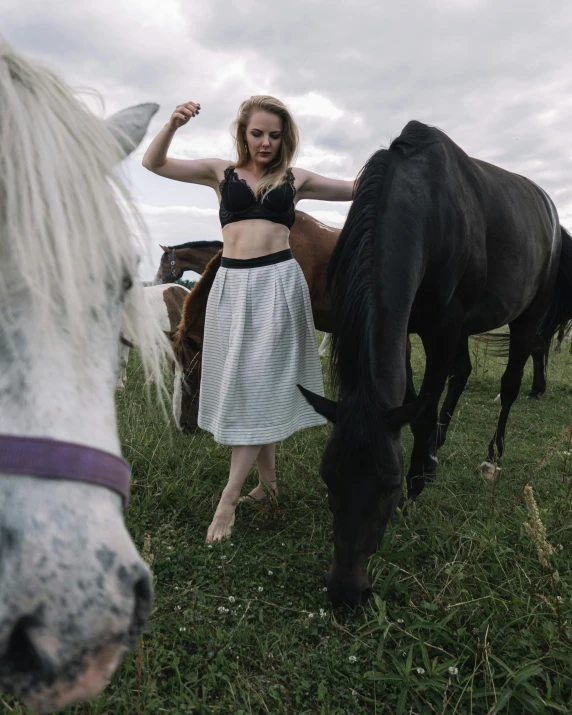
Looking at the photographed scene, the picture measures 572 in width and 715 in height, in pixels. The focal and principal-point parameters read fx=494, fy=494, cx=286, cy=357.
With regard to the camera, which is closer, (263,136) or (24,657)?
(24,657)

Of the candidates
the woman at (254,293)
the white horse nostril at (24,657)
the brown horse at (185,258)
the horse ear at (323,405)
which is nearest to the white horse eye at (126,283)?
the white horse nostril at (24,657)

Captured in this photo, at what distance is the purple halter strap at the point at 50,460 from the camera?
775 mm

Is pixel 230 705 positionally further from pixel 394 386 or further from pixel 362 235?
pixel 362 235

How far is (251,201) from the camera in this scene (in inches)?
104

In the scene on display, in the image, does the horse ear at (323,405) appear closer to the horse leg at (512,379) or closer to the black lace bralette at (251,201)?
the black lace bralette at (251,201)

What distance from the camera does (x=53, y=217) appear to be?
0.94 metres

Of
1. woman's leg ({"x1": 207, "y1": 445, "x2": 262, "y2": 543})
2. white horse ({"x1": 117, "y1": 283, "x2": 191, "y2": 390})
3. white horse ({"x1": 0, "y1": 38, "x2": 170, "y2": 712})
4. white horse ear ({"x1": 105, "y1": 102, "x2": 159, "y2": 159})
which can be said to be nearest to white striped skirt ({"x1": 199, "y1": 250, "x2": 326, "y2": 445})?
woman's leg ({"x1": 207, "y1": 445, "x2": 262, "y2": 543})

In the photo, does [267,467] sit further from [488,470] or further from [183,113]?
[183,113]

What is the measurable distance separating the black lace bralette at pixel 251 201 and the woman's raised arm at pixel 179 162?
20 centimetres

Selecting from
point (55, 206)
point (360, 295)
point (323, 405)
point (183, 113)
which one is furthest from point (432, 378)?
point (55, 206)

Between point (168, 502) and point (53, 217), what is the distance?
2397mm

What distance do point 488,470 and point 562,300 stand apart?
7.20 ft

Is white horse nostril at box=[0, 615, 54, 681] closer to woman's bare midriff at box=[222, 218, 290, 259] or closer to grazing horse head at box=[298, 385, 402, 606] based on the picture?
grazing horse head at box=[298, 385, 402, 606]

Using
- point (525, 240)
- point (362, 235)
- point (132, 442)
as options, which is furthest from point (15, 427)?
point (525, 240)
